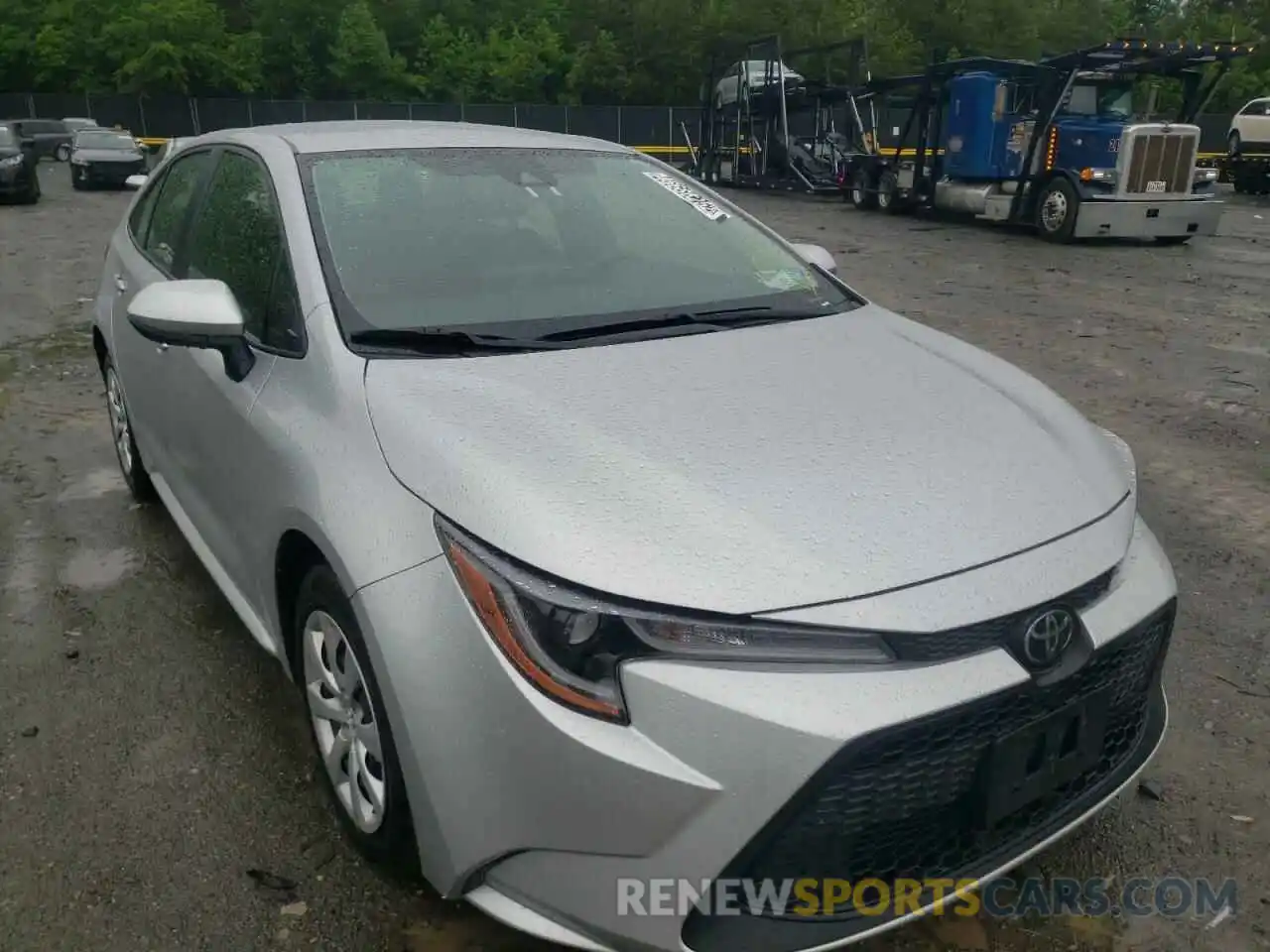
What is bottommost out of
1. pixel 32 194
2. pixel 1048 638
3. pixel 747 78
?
pixel 32 194

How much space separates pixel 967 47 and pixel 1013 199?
47.6 m

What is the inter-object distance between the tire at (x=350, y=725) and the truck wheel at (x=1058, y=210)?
14.8 m

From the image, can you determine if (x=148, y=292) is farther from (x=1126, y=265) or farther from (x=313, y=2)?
(x=313, y=2)

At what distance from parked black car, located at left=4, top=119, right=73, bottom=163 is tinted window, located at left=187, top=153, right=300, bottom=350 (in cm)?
4079

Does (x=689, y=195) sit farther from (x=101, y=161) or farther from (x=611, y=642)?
(x=101, y=161)

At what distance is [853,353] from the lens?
9.07 feet

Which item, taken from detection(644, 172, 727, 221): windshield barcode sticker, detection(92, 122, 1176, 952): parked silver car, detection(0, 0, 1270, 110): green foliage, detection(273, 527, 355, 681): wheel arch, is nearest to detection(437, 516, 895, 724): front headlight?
detection(92, 122, 1176, 952): parked silver car

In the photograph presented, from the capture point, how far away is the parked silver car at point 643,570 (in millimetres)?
1774

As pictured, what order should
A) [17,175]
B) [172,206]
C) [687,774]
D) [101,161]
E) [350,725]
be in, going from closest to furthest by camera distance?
[687,774], [350,725], [172,206], [17,175], [101,161]

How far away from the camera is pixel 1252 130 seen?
2741 centimetres

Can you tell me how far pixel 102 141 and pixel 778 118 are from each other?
51.9 ft

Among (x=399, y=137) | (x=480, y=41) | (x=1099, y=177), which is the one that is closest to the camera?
(x=399, y=137)

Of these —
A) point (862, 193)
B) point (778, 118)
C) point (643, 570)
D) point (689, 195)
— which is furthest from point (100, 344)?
point (778, 118)

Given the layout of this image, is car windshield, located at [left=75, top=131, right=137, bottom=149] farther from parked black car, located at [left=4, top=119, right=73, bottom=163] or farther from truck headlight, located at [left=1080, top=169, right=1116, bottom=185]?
truck headlight, located at [left=1080, top=169, right=1116, bottom=185]
